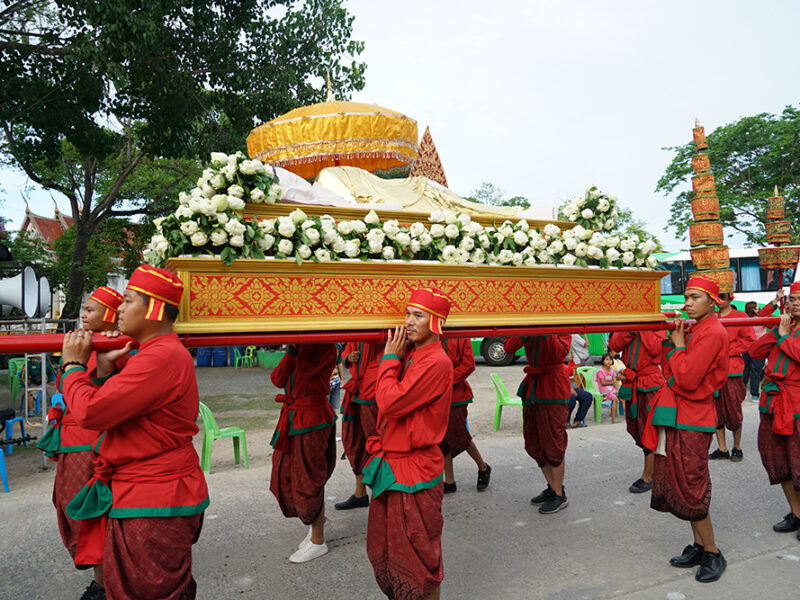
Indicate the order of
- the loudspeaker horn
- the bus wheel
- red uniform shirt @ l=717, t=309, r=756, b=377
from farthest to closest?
the bus wheel < the loudspeaker horn < red uniform shirt @ l=717, t=309, r=756, b=377

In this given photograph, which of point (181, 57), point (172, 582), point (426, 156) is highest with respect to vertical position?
point (181, 57)

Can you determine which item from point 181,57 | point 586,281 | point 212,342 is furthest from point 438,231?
point 181,57

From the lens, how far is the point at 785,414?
4914mm

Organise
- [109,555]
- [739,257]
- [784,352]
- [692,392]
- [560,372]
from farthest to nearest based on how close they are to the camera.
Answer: [739,257], [560,372], [784,352], [692,392], [109,555]

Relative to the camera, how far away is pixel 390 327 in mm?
3523

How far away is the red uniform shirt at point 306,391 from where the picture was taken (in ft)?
15.0

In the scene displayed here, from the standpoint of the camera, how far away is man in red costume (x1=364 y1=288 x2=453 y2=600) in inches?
126

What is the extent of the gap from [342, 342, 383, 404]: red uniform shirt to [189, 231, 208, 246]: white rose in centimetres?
260

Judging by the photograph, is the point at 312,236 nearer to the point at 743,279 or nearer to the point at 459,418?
the point at 459,418

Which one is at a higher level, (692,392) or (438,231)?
(438,231)

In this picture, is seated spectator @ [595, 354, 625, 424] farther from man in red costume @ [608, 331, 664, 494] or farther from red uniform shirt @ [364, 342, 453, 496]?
red uniform shirt @ [364, 342, 453, 496]

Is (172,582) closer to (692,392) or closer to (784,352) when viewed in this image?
(692,392)

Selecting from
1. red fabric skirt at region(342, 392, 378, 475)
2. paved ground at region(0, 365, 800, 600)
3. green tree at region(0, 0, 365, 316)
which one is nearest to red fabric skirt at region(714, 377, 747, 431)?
paved ground at region(0, 365, 800, 600)

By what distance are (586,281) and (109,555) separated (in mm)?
3447
